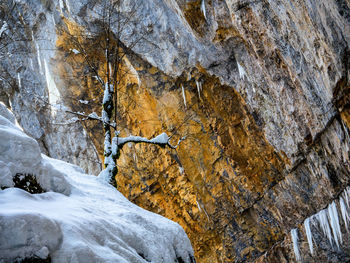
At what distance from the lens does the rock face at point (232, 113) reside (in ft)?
22.6

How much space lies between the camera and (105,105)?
5.48m

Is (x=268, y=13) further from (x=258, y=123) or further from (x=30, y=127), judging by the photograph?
(x=30, y=127)

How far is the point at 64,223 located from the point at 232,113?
27.4 ft

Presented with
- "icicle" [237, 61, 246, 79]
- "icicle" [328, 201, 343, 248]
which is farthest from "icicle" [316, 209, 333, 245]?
"icicle" [237, 61, 246, 79]

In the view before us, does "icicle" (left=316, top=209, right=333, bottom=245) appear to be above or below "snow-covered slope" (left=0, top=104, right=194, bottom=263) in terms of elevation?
below

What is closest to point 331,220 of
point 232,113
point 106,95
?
point 232,113

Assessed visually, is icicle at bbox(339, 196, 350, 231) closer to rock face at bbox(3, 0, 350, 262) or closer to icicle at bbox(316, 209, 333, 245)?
rock face at bbox(3, 0, 350, 262)

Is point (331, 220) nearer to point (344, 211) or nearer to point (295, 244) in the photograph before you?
point (344, 211)

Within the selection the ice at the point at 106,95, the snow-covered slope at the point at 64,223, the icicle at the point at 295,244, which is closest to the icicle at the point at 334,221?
the icicle at the point at 295,244

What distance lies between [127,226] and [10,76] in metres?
11.3

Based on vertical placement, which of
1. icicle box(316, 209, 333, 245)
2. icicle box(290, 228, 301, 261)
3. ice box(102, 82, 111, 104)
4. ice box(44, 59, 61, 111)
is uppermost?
ice box(44, 59, 61, 111)

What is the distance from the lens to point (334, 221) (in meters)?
8.01

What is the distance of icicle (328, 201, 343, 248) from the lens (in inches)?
311

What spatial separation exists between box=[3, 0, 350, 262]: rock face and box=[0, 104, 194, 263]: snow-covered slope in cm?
474
